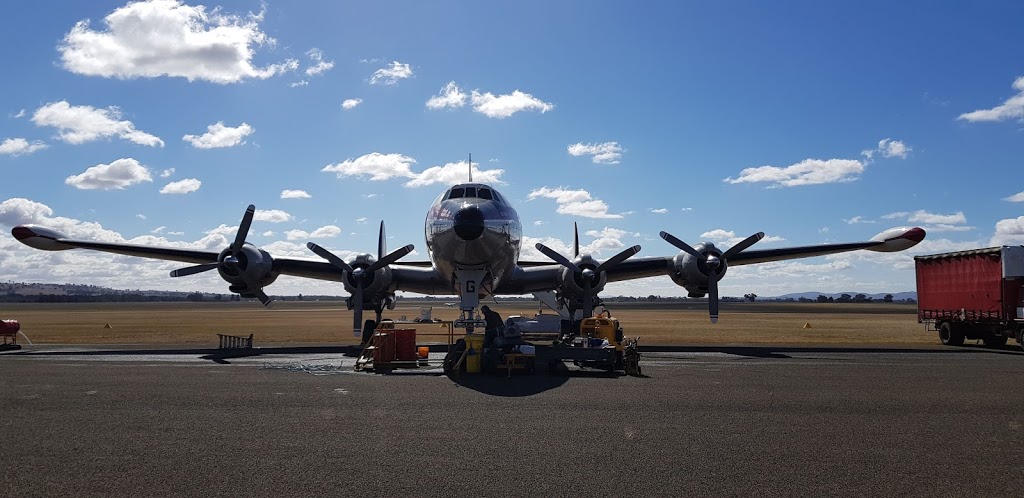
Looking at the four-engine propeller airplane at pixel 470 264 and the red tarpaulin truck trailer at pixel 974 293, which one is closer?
the four-engine propeller airplane at pixel 470 264

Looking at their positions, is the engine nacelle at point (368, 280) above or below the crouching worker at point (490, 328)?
above

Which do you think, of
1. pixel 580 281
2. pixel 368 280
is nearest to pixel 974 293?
pixel 580 281

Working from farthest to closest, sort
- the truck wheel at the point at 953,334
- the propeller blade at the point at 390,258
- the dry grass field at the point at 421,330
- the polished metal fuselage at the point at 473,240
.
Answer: the dry grass field at the point at 421,330, the truck wheel at the point at 953,334, the propeller blade at the point at 390,258, the polished metal fuselage at the point at 473,240

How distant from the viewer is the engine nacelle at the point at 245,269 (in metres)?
23.3

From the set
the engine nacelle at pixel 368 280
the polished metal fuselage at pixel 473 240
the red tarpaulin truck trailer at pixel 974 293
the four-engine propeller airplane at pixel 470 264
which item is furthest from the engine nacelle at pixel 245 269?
the red tarpaulin truck trailer at pixel 974 293

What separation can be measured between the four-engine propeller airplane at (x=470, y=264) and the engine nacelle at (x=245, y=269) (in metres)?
0.03

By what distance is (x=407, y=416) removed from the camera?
34.3 ft

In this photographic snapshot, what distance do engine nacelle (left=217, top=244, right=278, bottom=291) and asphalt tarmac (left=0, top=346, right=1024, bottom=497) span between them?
22.4 feet

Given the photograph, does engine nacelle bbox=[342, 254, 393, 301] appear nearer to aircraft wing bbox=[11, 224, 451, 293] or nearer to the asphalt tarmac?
aircraft wing bbox=[11, 224, 451, 293]

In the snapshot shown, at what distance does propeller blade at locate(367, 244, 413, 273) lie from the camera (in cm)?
2250

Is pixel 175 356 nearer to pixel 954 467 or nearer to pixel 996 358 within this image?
pixel 954 467

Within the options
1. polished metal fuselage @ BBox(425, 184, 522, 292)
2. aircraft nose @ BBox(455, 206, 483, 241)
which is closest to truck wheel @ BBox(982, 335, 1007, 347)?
polished metal fuselage @ BBox(425, 184, 522, 292)

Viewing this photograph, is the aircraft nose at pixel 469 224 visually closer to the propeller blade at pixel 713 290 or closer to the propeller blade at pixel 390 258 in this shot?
the propeller blade at pixel 390 258

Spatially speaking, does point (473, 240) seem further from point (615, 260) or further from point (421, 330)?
point (421, 330)
